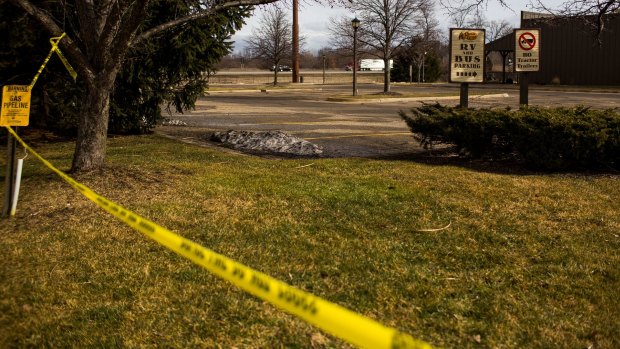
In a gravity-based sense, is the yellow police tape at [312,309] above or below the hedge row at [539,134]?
below

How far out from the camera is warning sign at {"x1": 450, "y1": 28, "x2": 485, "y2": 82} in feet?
36.0

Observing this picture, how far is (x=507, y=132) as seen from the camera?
8.39 meters

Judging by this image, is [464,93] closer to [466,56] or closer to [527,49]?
[466,56]

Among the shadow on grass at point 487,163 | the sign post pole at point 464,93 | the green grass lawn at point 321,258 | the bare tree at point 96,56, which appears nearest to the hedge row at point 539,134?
the shadow on grass at point 487,163

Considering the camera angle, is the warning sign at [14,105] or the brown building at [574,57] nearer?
the warning sign at [14,105]

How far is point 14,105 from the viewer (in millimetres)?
5730

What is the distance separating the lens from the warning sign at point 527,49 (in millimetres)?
11383

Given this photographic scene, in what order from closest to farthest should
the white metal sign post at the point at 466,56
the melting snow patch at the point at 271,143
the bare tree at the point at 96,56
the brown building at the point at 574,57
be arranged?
1. the bare tree at the point at 96,56
2. the melting snow patch at the point at 271,143
3. the white metal sign post at the point at 466,56
4. the brown building at the point at 574,57

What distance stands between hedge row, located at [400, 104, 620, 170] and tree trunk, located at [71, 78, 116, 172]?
4.96m

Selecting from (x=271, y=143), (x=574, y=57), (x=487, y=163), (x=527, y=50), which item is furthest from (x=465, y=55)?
(x=574, y=57)

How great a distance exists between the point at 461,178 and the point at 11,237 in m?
5.26

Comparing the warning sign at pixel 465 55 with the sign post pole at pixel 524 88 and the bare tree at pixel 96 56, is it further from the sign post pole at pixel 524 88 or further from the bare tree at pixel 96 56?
the bare tree at pixel 96 56

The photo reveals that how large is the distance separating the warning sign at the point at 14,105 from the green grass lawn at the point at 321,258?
90 cm

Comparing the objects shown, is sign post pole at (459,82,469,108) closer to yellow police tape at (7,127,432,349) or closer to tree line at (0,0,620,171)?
tree line at (0,0,620,171)
